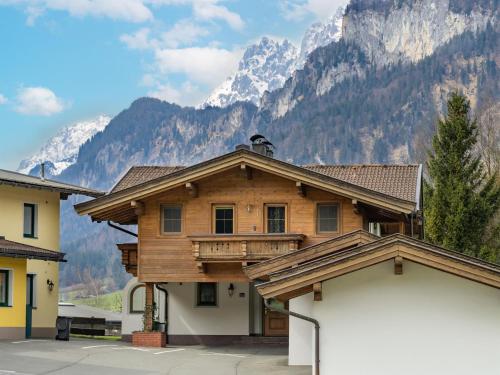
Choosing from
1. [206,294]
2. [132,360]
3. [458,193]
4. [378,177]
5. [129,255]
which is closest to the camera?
[132,360]

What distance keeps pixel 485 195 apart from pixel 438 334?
31.4 m

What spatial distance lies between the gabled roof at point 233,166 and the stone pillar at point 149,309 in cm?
297

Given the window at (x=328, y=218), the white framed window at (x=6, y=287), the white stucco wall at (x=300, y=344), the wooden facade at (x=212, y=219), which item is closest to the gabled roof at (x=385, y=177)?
the window at (x=328, y=218)

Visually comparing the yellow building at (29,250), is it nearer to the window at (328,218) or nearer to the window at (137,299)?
the window at (137,299)

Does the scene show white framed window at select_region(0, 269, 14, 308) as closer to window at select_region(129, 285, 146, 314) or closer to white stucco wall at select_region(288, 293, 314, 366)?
window at select_region(129, 285, 146, 314)

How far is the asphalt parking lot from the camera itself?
23.5 m

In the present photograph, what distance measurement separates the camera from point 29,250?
32812 mm

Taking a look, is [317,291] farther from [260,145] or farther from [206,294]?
[260,145]

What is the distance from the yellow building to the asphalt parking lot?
2040 millimetres

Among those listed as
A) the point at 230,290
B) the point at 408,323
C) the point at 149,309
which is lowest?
the point at 149,309

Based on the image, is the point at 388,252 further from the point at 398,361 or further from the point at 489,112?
the point at 489,112

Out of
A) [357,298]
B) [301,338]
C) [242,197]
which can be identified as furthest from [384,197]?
[357,298]

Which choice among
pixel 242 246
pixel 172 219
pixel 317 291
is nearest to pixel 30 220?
pixel 172 219

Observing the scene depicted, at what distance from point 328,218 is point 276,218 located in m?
1.63
